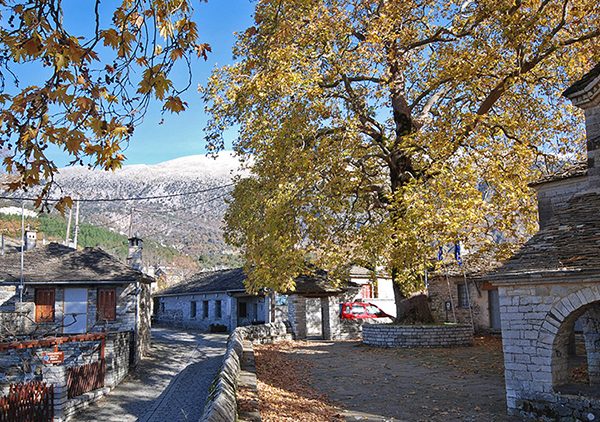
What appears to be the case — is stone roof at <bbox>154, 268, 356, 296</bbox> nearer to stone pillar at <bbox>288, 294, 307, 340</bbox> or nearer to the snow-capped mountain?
stone pillar at <bbox>288, 294, 307, 340</bbox>

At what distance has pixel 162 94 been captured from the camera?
4.79 m

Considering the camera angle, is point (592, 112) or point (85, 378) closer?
point (592, 112)

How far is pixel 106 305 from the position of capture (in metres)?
23.8

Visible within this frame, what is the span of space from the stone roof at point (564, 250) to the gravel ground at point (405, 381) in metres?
2.55

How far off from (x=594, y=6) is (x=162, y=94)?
15.9 m

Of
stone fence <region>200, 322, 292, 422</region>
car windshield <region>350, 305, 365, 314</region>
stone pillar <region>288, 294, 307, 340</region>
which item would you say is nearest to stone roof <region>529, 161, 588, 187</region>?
stone fence <region>200, 322, 292, 422</region>

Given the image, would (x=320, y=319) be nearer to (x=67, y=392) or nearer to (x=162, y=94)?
(x=67, y=392)

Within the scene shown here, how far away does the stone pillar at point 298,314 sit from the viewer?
25516 mm

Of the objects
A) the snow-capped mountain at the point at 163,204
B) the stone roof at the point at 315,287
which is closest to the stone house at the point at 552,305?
the stone roof at the point at 315,287

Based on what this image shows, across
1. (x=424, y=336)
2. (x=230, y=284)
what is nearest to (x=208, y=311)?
(x=230, y=284)

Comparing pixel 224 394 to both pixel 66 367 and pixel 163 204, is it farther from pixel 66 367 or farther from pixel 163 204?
pixel 163 204

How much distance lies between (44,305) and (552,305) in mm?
22169

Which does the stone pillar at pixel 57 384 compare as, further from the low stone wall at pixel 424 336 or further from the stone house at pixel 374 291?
the stone house at pixel 374 291

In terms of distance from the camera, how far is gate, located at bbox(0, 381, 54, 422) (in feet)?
41.5
